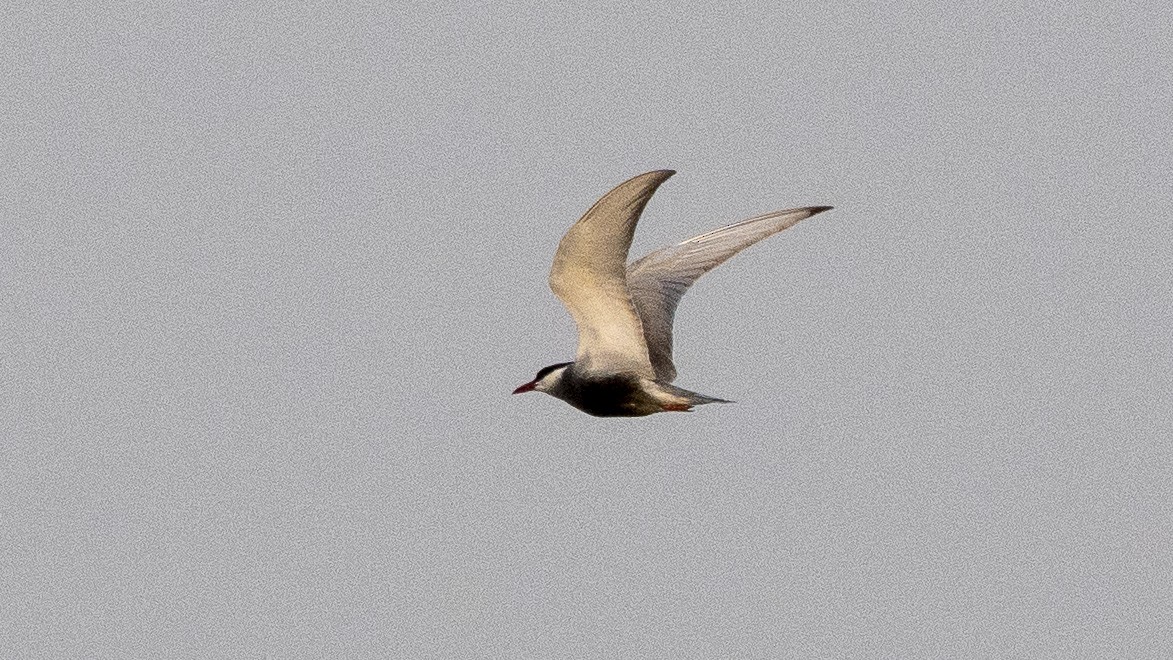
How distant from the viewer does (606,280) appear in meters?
13.7

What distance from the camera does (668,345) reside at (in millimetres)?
15695

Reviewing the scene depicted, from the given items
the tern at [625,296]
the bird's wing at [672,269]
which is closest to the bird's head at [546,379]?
the tern at [625,296]

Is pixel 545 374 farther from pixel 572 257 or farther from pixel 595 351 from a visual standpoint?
pixel 572 257

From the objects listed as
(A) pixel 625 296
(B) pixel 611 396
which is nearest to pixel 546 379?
(B) pixel 611 396

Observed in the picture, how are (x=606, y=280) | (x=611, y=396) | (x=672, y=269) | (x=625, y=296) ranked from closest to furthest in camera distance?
(x=606, y=280) → (x=625, y=296) → (x=611, y=396) → (x=672, y=269)

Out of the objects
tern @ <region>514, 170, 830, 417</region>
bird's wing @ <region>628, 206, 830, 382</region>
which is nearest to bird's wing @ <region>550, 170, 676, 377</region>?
tern @ <region>514, 170, 830, 417</region>

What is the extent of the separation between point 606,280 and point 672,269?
8.85 feet

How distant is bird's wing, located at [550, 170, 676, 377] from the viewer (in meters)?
12.4

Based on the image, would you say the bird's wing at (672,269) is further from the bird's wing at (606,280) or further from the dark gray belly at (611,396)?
the bird's wing at (606,280)

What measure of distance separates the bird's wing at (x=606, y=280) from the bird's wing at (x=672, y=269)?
914 millimetres

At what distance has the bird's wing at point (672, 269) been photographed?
50.9 feet

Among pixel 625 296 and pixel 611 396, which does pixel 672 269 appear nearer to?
pixel 611 396

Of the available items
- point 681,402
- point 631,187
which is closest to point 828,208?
point 681,402

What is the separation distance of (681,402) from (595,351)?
904 mm
